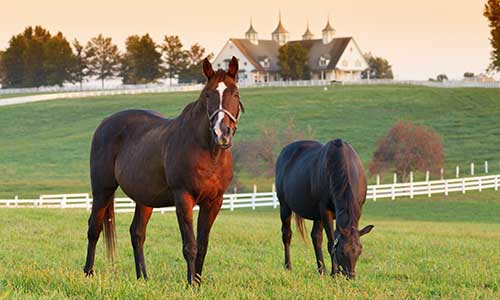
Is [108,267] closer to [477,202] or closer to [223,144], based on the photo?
[223,144]

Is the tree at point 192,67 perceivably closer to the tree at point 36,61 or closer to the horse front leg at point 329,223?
the tree at point 36,61

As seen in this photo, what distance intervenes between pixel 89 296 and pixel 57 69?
117731 millimetres

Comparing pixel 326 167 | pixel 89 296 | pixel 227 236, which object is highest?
pixel 326 167

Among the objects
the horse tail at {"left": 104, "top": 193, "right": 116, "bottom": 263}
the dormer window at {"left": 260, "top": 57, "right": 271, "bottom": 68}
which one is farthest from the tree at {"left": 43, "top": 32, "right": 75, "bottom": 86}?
the horse tail at {"left": 104, "top": 193, "right": 116, "bottom": 263}

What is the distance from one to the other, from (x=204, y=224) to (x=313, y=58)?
11404 cm

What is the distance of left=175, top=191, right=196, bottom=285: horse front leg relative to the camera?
8.32 m

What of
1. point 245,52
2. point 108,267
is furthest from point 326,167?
point 245,52

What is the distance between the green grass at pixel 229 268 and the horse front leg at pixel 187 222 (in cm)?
29

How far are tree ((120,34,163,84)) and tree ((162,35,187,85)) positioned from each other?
4.27 ft

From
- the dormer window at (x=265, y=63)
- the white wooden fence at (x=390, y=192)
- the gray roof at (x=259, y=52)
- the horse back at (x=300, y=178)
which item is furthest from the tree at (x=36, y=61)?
the horse back at (x=300, y=178)

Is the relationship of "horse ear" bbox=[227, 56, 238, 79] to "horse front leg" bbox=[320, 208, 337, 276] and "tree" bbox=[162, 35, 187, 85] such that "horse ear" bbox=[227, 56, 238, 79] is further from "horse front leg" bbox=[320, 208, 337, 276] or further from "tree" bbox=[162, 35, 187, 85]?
"tree" bbox=[162, 35, 187, 85]

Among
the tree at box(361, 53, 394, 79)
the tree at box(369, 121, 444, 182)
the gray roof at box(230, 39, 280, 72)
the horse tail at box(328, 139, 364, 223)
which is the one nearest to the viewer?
the horse tail at box(328, 139, 364, 223)

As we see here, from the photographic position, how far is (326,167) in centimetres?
1029

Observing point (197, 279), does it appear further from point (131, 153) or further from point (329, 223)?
point (329, 223)
